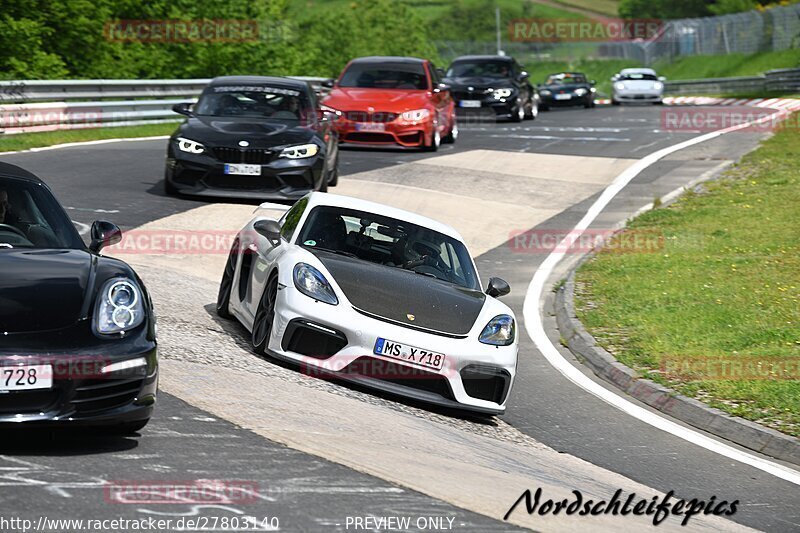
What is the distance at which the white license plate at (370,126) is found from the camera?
81.2 ft

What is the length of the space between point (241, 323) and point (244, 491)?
4.50 m

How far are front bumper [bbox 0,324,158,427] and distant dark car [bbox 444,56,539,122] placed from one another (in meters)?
26.3

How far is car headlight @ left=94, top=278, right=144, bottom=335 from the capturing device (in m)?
6.50

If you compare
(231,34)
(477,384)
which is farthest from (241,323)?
(231,34)

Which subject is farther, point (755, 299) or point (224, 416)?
point (755, 299)

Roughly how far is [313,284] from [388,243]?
3.90 feet

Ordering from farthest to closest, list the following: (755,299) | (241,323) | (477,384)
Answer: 1. (755,299)
2. (241,323)
3. (477,384)

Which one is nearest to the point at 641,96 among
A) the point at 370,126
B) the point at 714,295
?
the point at 370,126

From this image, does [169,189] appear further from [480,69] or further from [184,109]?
[480,69]

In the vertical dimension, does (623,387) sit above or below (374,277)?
below

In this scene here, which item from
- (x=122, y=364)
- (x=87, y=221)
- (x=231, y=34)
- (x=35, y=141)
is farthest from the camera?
(x=231, y=34)

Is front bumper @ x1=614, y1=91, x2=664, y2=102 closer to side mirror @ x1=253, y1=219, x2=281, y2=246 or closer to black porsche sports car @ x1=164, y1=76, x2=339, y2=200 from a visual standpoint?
black porsche sports car @ x1=164, y1=76, x2=339, y2=200

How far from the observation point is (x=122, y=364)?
638 centimetres

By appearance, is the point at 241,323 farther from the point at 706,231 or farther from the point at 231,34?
the point at 231,34
